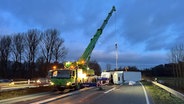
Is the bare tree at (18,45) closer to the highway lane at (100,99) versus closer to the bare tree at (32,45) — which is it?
the bare tree at (32,45)

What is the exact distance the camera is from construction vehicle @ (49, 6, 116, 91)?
109ft

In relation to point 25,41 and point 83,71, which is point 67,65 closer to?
point 83,71

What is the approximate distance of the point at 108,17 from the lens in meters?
45.7

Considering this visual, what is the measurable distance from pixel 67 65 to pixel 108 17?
1149cm

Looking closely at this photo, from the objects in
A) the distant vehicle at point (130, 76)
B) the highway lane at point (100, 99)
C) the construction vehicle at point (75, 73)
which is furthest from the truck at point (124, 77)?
the highway lane at point (100, 99)

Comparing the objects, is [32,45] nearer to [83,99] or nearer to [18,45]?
[18,45]

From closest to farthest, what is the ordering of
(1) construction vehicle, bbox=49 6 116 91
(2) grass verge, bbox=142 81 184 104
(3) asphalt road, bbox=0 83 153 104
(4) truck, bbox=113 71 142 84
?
(3) asphalt road, bbox=0 83 153 104, (2) grass verge, bbox=142 81 184 104, (1) construction vehicle, bbox=49 6 116 91, (4) truck, bbox=113 71 142 84

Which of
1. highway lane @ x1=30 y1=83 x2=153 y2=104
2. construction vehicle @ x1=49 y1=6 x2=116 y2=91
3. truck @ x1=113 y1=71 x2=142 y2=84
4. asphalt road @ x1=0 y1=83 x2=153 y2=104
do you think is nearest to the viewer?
highway lane @ x1=30 y1=83 x2=153 y2=104

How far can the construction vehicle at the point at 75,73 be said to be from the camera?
109 ft

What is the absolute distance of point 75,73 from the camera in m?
34.7

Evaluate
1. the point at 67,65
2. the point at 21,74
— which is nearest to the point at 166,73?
the point at 21,74

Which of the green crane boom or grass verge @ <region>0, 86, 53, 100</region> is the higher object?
the green crane boom

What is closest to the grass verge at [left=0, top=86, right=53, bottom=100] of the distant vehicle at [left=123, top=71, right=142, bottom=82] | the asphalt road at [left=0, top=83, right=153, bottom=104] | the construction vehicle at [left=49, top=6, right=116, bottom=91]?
the asphalt road at [left=0, top=83, right=153, bottom=104]

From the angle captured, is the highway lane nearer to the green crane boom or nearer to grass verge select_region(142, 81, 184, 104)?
grass verge select_region(142, 81, 184, 104)
